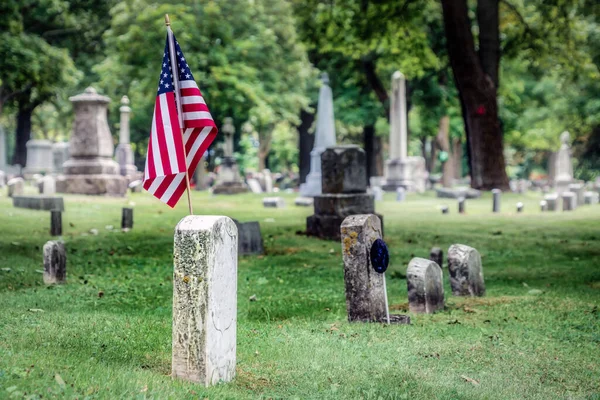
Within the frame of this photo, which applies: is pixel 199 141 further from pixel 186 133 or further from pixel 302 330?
pixel 302 330

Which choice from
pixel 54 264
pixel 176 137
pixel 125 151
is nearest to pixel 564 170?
pixel 125 151

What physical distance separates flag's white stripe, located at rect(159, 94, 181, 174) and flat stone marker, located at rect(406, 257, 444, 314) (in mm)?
3151

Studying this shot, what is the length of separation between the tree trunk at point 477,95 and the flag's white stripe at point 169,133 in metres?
20.9

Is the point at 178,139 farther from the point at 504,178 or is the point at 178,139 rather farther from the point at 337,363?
the point at 504,178

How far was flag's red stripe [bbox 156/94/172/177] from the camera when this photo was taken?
6789 mm

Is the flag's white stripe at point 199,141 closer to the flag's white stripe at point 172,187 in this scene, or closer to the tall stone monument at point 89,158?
the flag's white stripe at point 172,187

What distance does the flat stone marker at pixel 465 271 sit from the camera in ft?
32.6

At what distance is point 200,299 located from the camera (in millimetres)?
5430

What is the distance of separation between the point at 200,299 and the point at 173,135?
6.15ft

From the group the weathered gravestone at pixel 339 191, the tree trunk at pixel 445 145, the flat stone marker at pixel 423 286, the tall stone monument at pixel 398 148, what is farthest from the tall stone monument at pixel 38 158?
the flat stone marker at pixel 423 286

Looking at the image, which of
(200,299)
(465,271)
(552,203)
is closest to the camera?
(200,299)

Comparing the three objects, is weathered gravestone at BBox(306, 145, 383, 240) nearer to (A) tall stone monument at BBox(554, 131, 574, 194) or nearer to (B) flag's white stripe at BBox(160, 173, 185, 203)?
(B) flag's white stripe at BBox(160, 173, 185, 203)

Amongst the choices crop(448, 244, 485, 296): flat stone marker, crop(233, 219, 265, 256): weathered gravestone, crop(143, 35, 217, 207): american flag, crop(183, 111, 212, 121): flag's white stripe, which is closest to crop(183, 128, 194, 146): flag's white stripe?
crop(143, 35, 217, 207): american flag

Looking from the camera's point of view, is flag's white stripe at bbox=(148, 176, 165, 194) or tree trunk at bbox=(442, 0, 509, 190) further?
tree trunk at bbox=(442, 0, 509, 190)
